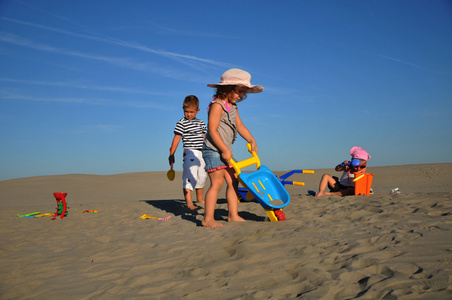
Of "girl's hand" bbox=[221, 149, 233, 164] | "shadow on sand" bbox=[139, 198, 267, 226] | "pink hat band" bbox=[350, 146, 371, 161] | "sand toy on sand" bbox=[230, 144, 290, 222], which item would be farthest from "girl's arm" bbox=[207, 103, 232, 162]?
"pink hat band" bbox=[350, 146, 371, 161]

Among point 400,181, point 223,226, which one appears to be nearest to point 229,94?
point 223,226

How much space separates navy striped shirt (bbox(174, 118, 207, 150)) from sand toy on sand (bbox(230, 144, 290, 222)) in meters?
2.08

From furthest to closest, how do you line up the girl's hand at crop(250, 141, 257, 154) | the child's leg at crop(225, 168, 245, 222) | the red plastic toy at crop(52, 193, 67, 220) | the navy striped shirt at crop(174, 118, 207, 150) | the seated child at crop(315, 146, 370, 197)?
1. the seated child at crop(315, 146, 370, 197)
2. the navy striped shirt at crop(174, 118, 207, 150)
3. the red plastic toy at crop(52, 193, 67, 220)
4. the girl's hand at crop(250, 141, 257, 154)
5. the child's leg at crop(225, 168, 245, 222)

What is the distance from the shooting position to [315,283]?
2.32 metres

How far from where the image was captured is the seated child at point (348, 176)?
675 centimetres

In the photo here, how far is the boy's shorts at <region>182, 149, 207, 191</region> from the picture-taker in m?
6.53

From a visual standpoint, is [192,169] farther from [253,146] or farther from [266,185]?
[266,185]

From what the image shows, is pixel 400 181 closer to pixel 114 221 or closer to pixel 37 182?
pixel 114 221

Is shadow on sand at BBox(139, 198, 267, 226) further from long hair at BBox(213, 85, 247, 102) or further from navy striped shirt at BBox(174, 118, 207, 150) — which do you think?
long hair at BBox(213, 85, 247, 102)

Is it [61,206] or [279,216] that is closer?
[279,216]

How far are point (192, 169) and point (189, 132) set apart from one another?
0.70m

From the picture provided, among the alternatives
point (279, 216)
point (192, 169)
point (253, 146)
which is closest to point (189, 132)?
point (192, 169)

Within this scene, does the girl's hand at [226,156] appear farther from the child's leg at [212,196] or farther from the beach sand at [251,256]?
the beach sand at [251,256]

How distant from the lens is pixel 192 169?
657cm
